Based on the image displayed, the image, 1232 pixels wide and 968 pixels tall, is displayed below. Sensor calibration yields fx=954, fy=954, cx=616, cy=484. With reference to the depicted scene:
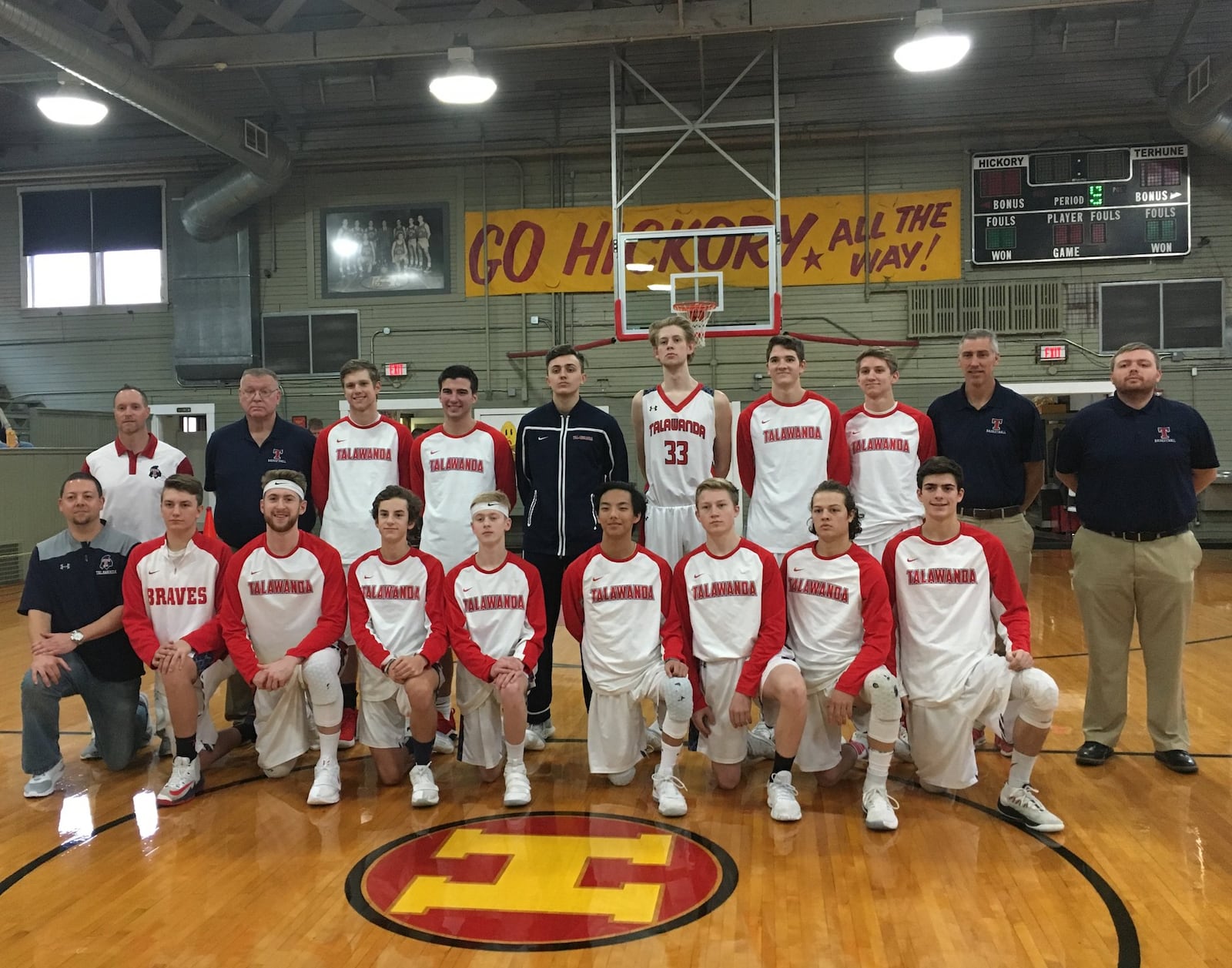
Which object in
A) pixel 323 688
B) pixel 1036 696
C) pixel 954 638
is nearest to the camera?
pixel 1036 696

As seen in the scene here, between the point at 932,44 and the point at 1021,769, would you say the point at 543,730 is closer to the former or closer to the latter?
the point at 1021,769

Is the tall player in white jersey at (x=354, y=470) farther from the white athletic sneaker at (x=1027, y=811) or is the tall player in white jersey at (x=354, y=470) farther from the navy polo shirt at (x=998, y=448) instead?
the white athletic sneaker at (x=1027, y=811)

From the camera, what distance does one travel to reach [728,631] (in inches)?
172

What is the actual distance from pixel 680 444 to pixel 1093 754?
253 centimetres

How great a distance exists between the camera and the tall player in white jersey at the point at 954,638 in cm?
401

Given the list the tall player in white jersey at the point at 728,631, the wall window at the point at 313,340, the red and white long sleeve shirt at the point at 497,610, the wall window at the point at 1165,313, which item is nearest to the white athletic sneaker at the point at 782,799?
the tall player in white jersey at the point at 728,631

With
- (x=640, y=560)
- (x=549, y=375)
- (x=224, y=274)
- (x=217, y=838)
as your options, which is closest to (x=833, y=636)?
(x=640, y=560)

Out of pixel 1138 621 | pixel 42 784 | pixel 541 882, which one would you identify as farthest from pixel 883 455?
pixel 42 784

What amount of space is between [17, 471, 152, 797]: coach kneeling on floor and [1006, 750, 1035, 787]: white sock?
13.6 ft

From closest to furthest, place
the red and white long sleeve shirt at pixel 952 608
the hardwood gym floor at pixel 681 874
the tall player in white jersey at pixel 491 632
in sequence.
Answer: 1. the hardwood gym floor at pixel 681 874
2. the red and white long sleeve shirt at pixel 952 608
3. the tall player in white jersey at pixel 491 632

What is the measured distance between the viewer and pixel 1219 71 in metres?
11.8

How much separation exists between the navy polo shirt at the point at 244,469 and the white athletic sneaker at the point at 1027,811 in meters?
3.62

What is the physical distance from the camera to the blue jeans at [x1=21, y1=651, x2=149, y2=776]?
4.45 m

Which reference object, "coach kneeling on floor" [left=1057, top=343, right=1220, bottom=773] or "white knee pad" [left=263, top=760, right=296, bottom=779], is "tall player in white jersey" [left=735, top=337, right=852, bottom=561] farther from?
"white knee pad" [left=263, top=760, right=296, bottom=779]
